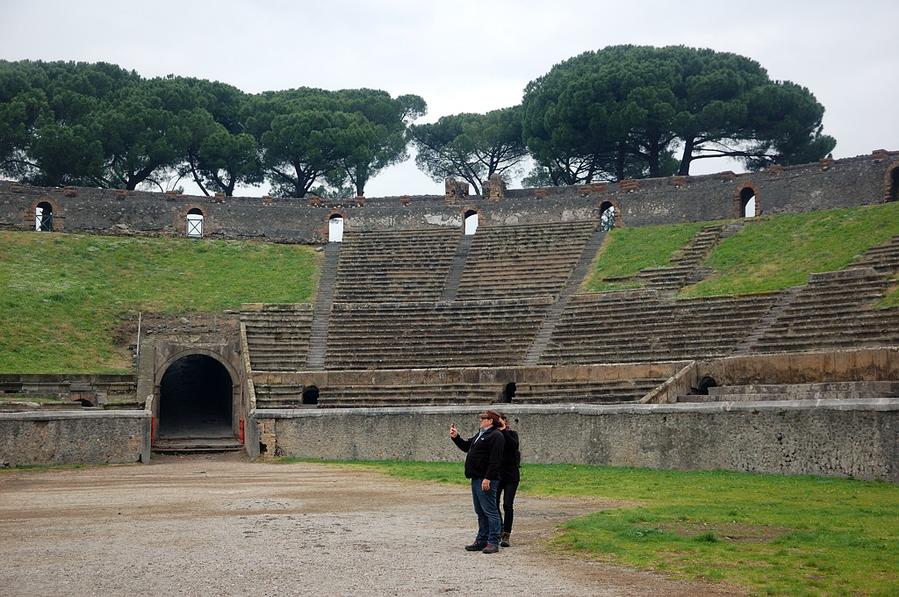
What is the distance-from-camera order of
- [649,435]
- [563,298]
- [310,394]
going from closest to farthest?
[649,435] → [310,394] → [563,298]

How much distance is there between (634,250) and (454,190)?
9.77 meters

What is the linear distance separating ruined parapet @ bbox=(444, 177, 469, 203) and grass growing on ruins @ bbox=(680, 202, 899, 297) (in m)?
12.3

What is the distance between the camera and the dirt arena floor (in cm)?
902

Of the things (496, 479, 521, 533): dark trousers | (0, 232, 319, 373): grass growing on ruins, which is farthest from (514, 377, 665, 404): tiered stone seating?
(496, 479, 521, 533): dark trousers

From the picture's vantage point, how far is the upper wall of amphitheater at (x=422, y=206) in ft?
137

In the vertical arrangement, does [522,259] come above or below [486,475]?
above

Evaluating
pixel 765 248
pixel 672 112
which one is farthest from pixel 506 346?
pixel 672 112

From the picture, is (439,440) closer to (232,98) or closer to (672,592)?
(672,592)

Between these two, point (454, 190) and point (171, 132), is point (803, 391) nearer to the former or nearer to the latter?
point (454, 190)

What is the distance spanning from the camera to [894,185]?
39188 mm

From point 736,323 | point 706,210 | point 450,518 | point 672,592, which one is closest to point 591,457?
point 450,518

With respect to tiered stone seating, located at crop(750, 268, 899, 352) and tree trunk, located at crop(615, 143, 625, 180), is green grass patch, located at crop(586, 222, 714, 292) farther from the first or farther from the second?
tree trunk, located at crop(615, 143, 625, 180)

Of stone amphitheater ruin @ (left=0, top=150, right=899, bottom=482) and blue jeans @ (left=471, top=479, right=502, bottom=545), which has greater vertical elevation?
stone amphitheater ruin @ (left=0, top=150, right=899, bottom=482)

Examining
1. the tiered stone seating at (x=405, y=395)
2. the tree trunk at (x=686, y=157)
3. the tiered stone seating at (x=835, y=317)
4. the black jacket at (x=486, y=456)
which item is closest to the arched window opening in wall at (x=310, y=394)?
the tiered stone seating at (x=405, y=395)
